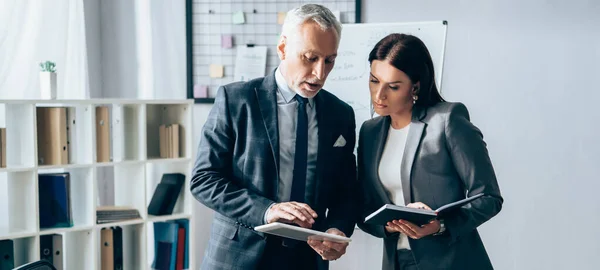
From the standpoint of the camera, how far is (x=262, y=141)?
186cm

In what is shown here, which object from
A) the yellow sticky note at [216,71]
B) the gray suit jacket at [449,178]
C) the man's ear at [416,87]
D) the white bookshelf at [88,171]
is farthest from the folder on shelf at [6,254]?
the man's ear at [416,87]

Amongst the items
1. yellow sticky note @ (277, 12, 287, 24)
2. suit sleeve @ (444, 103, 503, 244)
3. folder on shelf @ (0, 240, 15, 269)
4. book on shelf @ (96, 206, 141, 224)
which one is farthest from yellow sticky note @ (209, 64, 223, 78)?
suit sleeve @ (444, 103, 503, 244)

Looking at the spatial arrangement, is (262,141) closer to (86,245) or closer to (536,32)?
(86,245)

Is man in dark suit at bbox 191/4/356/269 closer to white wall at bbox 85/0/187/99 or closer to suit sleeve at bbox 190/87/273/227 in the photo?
suit sleeve at bbox 190/87/273/227

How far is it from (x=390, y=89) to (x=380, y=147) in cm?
18

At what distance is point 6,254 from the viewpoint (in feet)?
9.47

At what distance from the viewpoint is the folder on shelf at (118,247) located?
3.26 m

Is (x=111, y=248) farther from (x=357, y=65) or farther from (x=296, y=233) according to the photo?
(x=296, y=233)

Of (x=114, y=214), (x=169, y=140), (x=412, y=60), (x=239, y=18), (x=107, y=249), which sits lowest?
(x=107, y=249)

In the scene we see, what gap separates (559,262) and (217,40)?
2.25 m

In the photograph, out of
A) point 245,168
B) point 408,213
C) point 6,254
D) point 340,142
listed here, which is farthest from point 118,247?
point 408,213

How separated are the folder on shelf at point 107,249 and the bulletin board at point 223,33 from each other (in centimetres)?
97

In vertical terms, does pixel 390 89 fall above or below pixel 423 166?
above

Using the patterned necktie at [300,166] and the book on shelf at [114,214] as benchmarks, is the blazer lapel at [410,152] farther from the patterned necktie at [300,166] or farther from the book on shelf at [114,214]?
the book on shelf at [114,214]
